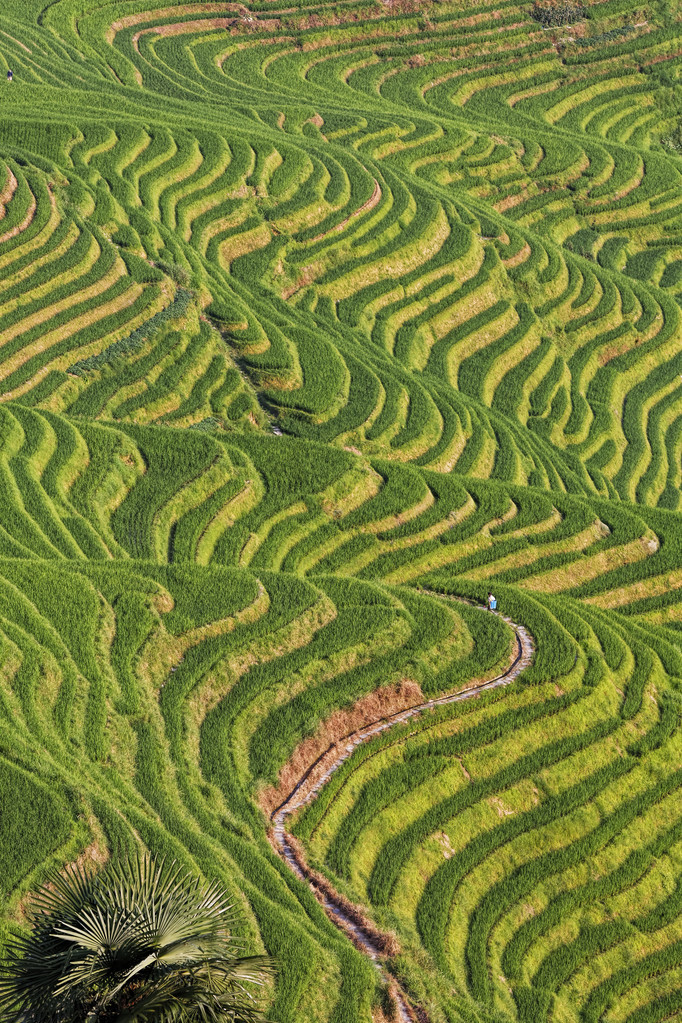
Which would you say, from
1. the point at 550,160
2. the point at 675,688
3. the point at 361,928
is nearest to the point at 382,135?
the point at 550,160

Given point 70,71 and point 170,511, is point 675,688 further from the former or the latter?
point 70,71

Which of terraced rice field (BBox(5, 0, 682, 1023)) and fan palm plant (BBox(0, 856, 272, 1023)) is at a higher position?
terraced rice field (BBox(5, 0, 682, 1023))

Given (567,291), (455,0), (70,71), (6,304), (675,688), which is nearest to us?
(675,688)

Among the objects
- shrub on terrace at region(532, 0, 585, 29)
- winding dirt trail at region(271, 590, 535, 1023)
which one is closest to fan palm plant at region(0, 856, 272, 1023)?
winding dirt trail at region(271, 590, 535, 1023)

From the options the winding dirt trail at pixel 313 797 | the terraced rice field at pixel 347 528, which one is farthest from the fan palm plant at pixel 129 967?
the winding dirt trail at pixel 313 797

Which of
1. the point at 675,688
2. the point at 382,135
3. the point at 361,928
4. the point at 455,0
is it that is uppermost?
the point at 455,0

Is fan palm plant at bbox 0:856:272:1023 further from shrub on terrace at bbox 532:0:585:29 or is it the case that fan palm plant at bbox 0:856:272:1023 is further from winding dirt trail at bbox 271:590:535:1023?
shrub on terrace at bbox 532:0:585:29
